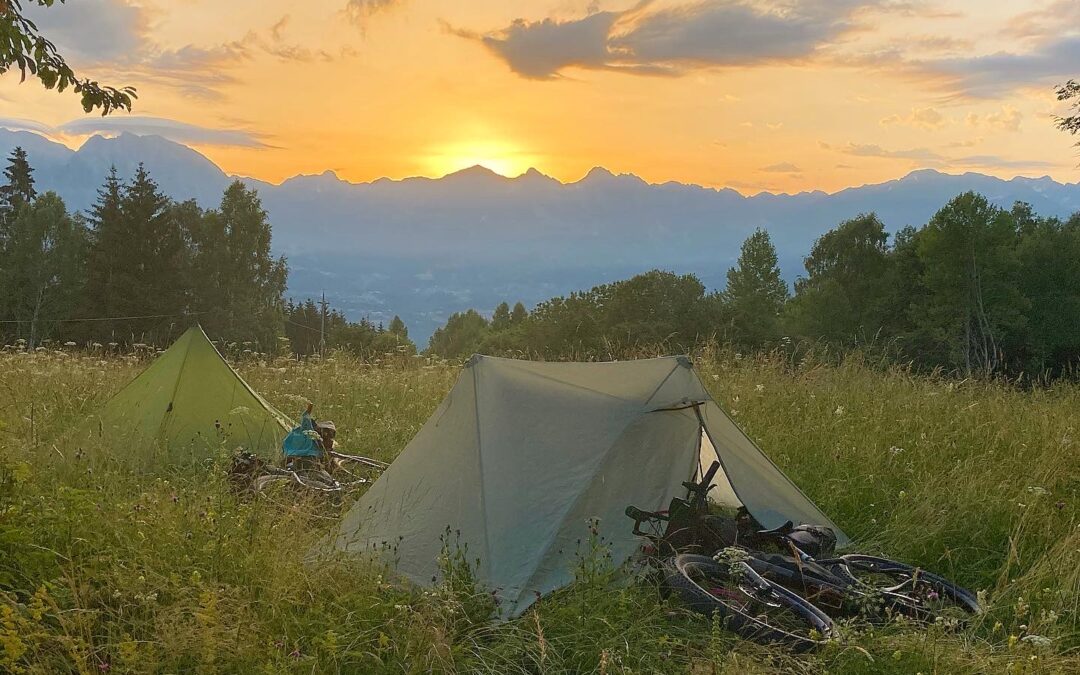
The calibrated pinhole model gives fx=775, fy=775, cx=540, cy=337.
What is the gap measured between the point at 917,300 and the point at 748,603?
47208 mm

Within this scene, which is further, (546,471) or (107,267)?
(107,267)

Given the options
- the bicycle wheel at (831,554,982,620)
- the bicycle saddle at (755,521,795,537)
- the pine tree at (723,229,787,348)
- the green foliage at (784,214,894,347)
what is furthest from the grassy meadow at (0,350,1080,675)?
the pine tree at (723,229,787,348)

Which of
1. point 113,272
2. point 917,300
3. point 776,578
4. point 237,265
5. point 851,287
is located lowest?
point 776,578

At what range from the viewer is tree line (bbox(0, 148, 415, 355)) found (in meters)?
45.2

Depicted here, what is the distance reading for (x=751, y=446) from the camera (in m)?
5.83

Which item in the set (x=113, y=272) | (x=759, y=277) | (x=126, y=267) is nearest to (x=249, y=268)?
(x=126, y=267)

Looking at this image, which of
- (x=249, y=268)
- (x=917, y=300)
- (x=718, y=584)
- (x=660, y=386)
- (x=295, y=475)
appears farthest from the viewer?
(x=249, y=268)

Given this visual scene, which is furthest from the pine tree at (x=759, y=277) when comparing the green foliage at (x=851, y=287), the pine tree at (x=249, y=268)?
the pine tree at (x=249, y=268)

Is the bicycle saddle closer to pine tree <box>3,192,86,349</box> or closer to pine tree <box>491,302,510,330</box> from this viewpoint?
pine tree <box>3,192,86,349</box>

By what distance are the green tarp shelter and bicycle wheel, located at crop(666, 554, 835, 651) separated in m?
0.60

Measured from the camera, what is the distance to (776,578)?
14.5 feet

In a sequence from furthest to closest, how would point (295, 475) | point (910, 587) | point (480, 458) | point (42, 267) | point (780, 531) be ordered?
1. point (42, 267)
2. point (295, 475)
3. point (480, 458)
4. point (780, 531)
5. point (910, 587)

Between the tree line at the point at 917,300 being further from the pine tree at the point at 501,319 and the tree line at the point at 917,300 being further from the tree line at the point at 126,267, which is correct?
the pine tree at the point at 501,319

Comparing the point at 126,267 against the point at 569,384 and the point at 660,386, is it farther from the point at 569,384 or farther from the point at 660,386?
the point at 660,386
